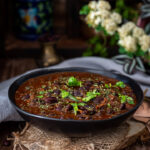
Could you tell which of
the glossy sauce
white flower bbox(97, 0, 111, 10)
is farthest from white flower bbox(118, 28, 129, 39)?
the glossy sauce

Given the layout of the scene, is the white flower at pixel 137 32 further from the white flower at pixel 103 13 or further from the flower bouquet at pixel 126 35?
the white flower at pixel 103 13

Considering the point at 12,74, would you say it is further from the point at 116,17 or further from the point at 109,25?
the point at 116,17

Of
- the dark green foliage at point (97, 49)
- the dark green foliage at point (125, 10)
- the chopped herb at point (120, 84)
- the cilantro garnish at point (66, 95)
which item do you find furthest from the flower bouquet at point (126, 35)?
the cilantro garnish at point (66, 95)

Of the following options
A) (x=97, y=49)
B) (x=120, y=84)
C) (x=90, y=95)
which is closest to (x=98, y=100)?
(x=90, y=95)

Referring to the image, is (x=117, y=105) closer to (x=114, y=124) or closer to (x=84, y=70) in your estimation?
(x=114, y=124)

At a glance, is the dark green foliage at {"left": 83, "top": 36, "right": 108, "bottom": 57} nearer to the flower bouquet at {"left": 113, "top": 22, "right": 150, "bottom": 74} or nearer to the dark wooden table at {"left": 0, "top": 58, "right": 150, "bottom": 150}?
the flower bouquet at {"left": 113, "top": 22, "right": 150, "bottom": 74}

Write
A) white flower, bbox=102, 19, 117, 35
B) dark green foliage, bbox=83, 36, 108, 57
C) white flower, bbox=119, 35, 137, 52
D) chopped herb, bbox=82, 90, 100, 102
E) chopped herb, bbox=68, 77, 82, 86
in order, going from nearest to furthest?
chopped herb, bbox=82, 90, 100, 102 → chopped herb, bbox=68, 77, 82, 86 → white flower, bbox=119, 35, 137, 52 → white flower, bbox=102, 19, 117, 35 → dark green foliage, bbox=83, 36, 108, 57
